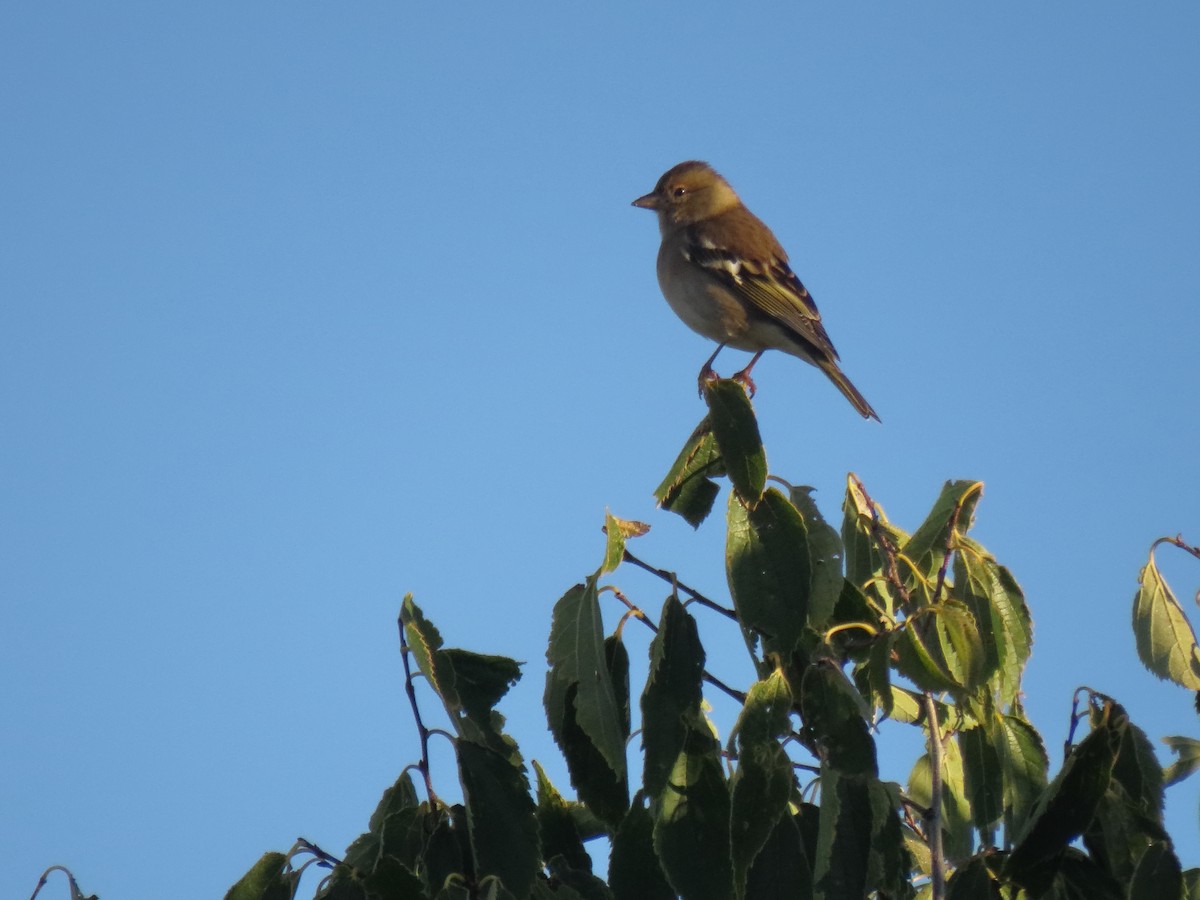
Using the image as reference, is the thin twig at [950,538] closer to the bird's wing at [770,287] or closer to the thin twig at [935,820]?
the thin twig at [935,820]

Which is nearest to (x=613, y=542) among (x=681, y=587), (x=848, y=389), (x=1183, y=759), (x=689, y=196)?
(x=681, y=587)

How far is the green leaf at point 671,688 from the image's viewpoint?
278 centimetres

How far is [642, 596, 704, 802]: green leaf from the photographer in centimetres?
278

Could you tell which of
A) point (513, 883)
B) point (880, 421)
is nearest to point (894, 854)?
point (513, 883)

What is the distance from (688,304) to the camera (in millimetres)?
8266

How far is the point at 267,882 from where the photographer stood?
9.39 ft

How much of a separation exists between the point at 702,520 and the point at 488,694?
81 cm

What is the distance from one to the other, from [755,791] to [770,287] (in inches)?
225

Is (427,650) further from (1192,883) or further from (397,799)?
(1192,883)

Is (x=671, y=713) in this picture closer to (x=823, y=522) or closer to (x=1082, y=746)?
(x=823, y=522)

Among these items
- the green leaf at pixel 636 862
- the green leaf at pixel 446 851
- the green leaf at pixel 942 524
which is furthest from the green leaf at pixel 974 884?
the green leaf at pixel 446 851

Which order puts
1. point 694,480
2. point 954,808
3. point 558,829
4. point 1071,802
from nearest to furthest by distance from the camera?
point 1071,802, point 558,829, point 694,480, point 954,808

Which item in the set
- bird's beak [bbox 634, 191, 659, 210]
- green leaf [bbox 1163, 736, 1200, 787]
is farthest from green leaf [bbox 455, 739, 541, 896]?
bird's beak [bbox 634, 191, 659, 210]

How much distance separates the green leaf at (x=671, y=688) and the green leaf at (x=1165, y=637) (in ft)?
4.59
